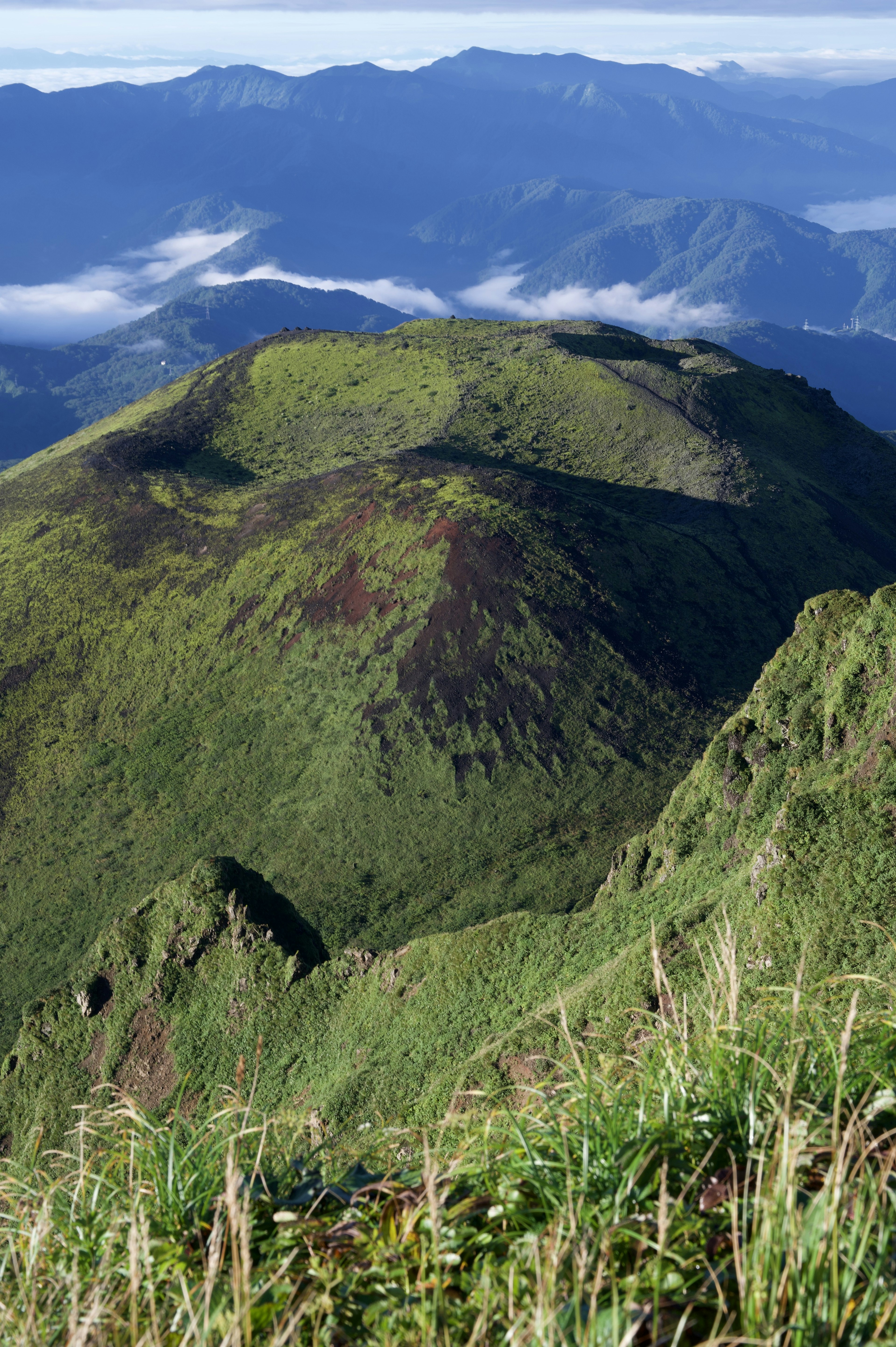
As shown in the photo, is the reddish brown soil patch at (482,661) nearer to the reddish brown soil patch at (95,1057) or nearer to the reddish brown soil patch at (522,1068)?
the reddish brown soil patch at (95,1057)

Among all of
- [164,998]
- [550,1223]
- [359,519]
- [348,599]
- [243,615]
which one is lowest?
[164,998]

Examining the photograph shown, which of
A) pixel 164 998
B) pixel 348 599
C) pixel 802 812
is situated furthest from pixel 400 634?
pixel 802 812

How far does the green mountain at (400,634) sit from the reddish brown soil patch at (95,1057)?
25.3ft

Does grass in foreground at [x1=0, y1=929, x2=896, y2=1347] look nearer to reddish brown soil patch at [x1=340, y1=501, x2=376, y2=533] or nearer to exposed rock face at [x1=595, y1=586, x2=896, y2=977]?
exposed rock face at [x1=595, y1=586, x2=896, y2=977]

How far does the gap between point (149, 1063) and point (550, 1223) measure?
24.7 meters

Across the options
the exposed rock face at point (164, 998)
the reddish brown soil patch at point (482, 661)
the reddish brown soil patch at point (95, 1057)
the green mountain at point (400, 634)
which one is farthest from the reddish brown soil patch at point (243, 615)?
the reddish brown soil patch at point (95, 1057)

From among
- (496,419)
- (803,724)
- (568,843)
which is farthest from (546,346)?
(803,724)

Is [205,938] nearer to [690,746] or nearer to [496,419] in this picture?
[690,746]

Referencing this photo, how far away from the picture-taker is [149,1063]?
2678 cm

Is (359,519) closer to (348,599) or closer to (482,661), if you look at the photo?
(348,599)

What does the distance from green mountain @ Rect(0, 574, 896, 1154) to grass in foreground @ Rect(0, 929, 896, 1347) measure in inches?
356

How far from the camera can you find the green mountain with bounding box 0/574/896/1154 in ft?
55.2

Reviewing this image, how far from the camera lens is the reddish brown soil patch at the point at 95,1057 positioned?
1085 inches

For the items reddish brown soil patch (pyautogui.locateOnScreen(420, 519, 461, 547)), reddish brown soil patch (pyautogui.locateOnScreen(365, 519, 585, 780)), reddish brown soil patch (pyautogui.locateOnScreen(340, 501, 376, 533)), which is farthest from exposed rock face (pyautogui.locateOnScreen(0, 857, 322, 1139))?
reddish brown soil patch (pyautogui.locateOnScreen(340, 501, 376, 533))
